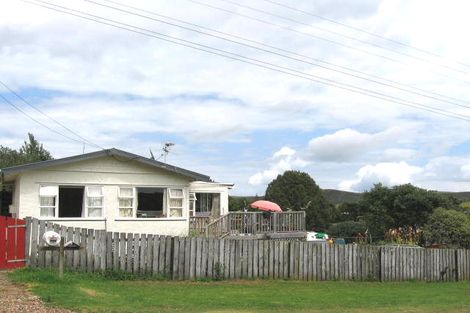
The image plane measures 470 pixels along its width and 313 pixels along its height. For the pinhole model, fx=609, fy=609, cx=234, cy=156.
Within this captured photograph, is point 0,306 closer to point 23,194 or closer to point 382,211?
point 23,194

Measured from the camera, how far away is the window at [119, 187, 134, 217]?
80.1ft

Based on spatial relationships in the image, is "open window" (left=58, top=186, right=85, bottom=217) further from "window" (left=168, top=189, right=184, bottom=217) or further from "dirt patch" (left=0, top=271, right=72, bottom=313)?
"dirt patch" (left=0, top=271, right=72, bottom=313)

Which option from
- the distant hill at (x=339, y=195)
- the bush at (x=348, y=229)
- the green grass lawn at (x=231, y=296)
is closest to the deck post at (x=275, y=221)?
the green grass lawn at (x=231, y=296)

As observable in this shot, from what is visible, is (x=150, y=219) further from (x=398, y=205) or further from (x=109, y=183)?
(x=398, y=205)

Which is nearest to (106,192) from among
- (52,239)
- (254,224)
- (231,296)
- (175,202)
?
(175,202)

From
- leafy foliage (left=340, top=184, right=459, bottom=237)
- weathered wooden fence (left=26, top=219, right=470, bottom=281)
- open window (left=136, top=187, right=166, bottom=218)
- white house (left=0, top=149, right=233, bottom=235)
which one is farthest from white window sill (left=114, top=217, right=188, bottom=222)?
leafy foliage (left=340, top=184, right=459, bottom=237)

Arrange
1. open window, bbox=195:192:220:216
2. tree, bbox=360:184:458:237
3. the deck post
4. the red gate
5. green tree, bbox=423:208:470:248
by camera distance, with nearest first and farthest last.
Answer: the red gate → the deck post → green tree, bbox=423:208:470:248 → open window, bbox=195:192:220:216 → tree, bbox=360:184:458:237

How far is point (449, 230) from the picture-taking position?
27953 mm

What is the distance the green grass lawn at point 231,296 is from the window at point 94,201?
7680mm

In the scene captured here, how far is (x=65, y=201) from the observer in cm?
2436

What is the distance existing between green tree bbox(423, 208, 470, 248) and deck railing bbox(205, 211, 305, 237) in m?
6.19

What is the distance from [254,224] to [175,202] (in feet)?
12.1

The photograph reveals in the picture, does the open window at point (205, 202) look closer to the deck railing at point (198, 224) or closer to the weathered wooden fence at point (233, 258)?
the deck railing at point (198, 224)

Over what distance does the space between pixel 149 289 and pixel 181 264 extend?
9.44ft
